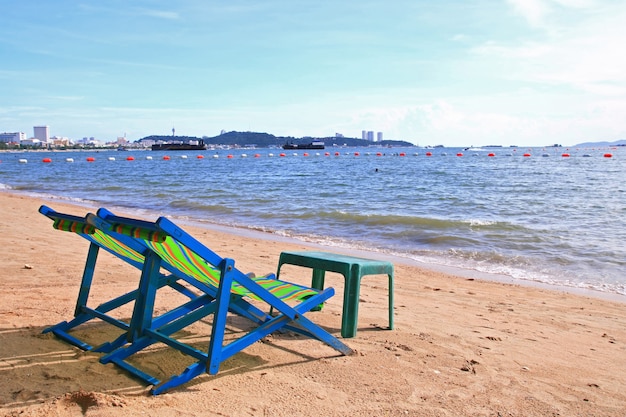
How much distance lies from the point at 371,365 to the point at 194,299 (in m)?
1.40

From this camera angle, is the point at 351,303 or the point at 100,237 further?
the point at 351,303

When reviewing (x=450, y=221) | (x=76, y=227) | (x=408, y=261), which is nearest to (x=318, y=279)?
(x=76, y=227)

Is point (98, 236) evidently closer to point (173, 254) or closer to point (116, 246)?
point (116, 246)

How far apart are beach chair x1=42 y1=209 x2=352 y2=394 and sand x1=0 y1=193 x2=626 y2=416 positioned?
0.51 feet

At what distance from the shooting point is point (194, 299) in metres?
4.01

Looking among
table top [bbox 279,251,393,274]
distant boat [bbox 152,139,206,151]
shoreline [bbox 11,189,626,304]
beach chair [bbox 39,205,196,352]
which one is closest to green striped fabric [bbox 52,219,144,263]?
beach chair [bbox 39,205,196,352]

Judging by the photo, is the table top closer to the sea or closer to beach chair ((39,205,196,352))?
beach chair ((39,205,196,352))

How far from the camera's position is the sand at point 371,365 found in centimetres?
293

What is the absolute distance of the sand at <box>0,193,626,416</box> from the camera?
2928mm

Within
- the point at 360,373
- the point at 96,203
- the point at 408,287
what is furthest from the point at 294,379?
the point at 96,203

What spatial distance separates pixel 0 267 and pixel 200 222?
7604 millimetres

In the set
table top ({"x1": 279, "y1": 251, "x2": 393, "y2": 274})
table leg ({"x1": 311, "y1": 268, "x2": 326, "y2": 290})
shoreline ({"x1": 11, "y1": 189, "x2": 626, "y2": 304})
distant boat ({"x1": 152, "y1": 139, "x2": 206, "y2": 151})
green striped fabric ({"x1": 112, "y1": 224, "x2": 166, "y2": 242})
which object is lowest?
shoreline ({"x1": 11, "y1": 189, "x2": 626, "y2": 304})

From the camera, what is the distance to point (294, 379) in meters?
3.32

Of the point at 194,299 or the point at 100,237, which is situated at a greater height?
the point at 100,237
